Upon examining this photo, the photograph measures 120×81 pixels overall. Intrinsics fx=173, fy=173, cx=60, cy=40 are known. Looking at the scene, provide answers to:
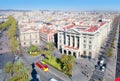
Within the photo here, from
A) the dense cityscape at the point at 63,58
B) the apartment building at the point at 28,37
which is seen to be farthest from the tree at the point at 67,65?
the apartment building at the point at 28,37

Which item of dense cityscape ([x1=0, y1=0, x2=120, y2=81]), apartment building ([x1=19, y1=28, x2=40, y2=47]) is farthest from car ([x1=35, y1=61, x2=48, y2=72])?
apartment building ([x1=19, y1=28, x2=40, y2=47])

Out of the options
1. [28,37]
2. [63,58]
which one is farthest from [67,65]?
[28,37]

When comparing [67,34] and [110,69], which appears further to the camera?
[67,34]

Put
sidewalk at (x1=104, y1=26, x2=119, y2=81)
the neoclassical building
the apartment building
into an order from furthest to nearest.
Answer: the apartment building → the neoclassical building → sidewalk at (x1=104, y1=26, x2=119, y2=81)

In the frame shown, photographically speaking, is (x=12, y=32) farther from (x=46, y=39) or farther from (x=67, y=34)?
(x=67, y=34)

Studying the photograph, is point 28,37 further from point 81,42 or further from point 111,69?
point 111,69

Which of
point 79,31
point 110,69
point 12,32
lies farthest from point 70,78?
point 12,32

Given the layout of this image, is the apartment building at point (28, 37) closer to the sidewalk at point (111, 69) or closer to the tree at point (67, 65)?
the tree at point (67, 65)

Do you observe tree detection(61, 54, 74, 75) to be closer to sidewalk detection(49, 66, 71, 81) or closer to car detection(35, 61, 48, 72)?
sidewalk detection(49, 66, 71, 81)

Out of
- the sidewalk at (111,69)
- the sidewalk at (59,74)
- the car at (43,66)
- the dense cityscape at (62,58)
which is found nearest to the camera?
the sidewalk at (111,69)

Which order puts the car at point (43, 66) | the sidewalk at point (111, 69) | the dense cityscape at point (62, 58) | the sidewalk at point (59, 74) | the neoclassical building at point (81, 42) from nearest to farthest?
the sidewalk at point (111, 69)
the sidewalk at point (59, 74)
the dense cityscape at point (62, 58)
the car at point (43, 66)
the neoclassical building at point (81, 42)

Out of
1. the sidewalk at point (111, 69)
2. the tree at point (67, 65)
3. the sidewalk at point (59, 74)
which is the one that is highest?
the tree at point (67, 65)
